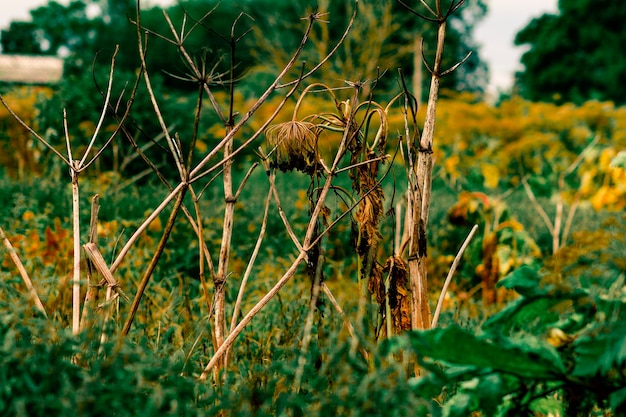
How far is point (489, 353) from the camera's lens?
1438mm

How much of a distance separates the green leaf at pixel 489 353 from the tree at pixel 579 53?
34391 mm

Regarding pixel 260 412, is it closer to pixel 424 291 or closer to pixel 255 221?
pixel 424 291

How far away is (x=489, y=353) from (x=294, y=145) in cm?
80

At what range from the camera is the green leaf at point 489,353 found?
1.40 meters

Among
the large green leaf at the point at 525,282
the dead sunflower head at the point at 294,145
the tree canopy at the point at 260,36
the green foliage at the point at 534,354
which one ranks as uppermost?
the tree canopy at the point at 260,36

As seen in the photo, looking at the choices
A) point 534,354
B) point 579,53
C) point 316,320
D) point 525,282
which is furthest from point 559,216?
point 579,53

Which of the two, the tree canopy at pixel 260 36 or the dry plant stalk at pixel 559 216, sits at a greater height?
the tree canopy at pixel 260 36

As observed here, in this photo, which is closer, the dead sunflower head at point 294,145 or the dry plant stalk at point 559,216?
the dead sunflower head at point 294,145

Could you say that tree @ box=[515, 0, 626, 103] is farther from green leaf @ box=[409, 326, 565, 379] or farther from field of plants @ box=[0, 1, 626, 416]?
green leaf @ box=[409, 326, 565, 379]

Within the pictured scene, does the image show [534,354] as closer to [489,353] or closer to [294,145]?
[489,353]

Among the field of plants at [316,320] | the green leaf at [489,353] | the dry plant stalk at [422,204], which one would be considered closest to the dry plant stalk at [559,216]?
the field of plants at [316,320]

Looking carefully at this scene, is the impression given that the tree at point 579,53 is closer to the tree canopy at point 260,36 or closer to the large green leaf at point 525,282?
the tree canopy at point 260,36

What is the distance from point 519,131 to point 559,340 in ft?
38.7

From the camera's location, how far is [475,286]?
4652mm
